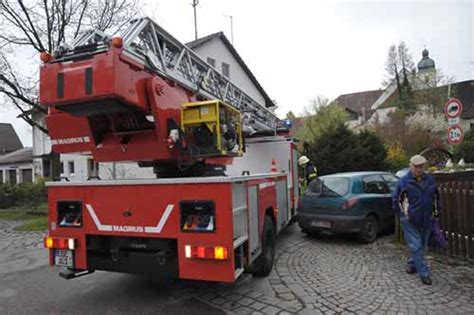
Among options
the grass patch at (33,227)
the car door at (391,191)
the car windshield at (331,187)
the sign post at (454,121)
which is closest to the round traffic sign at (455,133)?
the sign post at (454,121)

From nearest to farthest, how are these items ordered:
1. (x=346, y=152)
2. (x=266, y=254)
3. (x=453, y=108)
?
(x=266, y=254) → (x=453, y=108) → (x=346, y=152)

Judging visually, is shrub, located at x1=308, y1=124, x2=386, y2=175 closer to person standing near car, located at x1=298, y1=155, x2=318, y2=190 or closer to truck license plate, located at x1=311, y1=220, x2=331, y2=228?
person standing near car, located at x1=298, y1=155, x2=318, y2=190

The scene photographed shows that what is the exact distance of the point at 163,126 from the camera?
489 centimetres

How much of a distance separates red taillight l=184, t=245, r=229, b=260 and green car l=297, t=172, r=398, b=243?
421 centimetres

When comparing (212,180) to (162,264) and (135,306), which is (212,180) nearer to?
(162,264)

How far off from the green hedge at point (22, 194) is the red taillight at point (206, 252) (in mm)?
17005

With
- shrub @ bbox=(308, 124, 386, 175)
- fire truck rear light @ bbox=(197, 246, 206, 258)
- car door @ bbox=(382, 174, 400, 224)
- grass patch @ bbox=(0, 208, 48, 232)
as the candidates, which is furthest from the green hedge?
fire truck rear light @ bbox=(197, 246, 206, 258)

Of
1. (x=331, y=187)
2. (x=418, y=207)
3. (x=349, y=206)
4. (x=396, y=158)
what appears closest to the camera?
(x=418, y=207)

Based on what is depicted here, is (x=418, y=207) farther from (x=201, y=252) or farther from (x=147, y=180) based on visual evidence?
(x=147, y=180)

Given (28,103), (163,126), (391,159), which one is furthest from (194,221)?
(391,159)

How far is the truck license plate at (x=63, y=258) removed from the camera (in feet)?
16.0

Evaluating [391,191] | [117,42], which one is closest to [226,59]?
[391,191]

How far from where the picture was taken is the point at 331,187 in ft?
26.7

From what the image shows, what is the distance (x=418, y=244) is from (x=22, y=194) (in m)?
20.2
